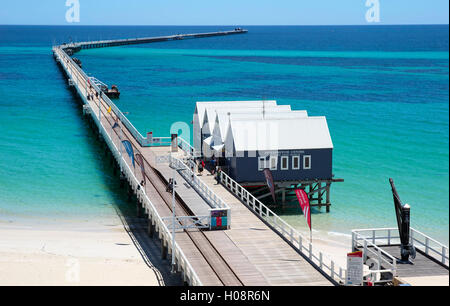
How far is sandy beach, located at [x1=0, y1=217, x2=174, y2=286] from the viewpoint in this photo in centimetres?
3050

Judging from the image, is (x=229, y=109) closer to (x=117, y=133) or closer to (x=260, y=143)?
(x=260, y=143)

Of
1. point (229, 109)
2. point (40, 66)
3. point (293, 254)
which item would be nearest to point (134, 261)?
point (293, 254)

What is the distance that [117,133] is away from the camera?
56562mm

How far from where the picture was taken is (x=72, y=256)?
33.8 meters

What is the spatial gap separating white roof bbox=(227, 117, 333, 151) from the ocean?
14.7ft

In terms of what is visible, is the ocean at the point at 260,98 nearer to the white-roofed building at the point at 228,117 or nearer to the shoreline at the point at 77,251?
the shoreline at the point at 77,251

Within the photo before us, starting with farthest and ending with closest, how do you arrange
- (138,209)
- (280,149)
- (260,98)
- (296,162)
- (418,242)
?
(260,98)
(296,162)
(280,149)
(138,209)
(418,242)

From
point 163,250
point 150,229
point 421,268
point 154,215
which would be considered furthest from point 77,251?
point 421,268

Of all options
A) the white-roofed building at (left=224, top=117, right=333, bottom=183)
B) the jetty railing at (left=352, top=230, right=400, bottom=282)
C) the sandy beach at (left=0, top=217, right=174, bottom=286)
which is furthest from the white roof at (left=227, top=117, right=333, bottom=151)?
the jetty railing at (left=352, top=230, right=400, bottom=282)

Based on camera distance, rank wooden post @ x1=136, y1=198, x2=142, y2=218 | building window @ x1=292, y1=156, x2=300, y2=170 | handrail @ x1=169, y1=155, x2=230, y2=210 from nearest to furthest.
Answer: handrail @ x1=169, y1=155, x2=230, y2=210 → wooden post @ x1=136, y1=198, x2=142, y2=218 → building window @ x1=292, y1=156, x2=300, y2=170

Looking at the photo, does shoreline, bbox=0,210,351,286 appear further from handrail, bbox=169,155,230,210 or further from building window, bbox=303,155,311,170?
A: building window, bbox=303,155,311,170

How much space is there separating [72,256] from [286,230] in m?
12.3

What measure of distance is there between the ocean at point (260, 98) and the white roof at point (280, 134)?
4.49 meters

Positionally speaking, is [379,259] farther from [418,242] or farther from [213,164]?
[213,164]
